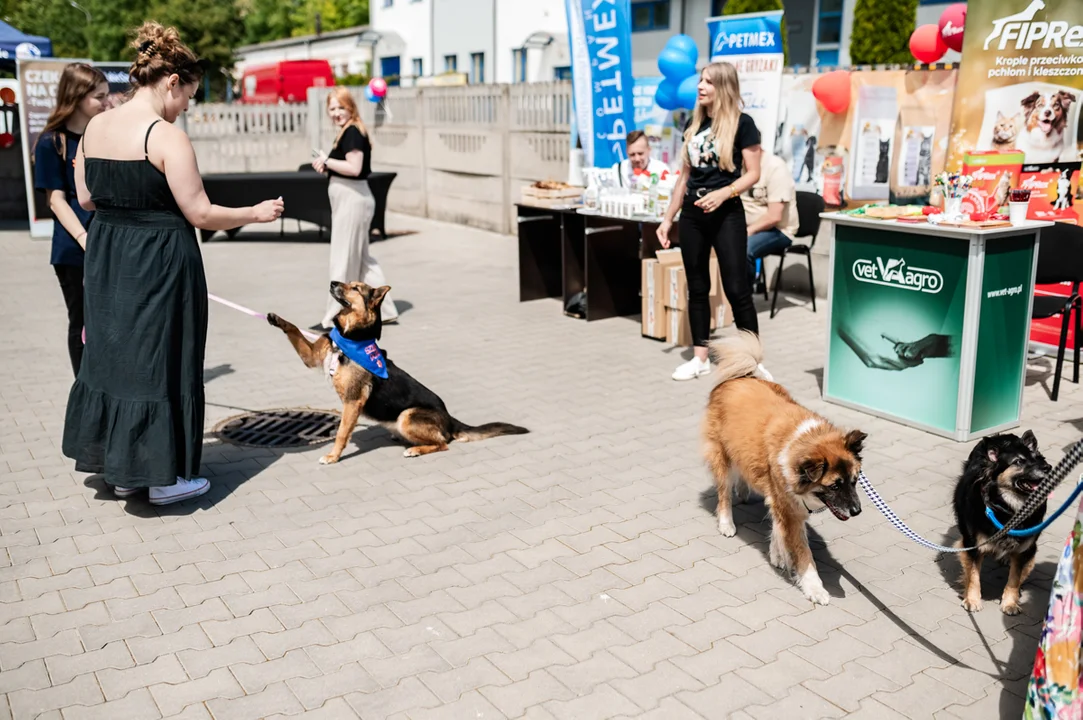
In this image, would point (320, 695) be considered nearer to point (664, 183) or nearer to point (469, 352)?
point (469, 352)

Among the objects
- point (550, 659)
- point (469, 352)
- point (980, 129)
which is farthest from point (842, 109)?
point (550, 659)

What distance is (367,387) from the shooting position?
5.71m

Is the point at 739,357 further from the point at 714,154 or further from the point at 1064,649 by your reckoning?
the point at 714,154

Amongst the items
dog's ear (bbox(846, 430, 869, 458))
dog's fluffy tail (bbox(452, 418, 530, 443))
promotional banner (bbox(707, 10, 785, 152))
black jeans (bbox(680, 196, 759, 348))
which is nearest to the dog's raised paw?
dog's ear (bbox(846, 430, 869, 458))

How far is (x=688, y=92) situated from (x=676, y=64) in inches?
14.1

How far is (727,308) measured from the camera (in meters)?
9.03

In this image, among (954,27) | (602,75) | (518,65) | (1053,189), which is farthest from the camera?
(518,65)

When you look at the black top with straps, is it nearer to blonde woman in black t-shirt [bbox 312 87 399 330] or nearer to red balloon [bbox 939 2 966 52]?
blonde woman in black t-shirt [bbox 312 87 399 330]

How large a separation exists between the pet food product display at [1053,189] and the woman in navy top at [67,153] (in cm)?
668

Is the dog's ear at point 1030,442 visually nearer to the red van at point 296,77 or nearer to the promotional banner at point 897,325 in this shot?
the promotional banner at point 897,325

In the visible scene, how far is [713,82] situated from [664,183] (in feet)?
7.31

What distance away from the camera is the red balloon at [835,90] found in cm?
945

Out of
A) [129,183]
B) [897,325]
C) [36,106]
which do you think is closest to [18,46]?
[36,106]

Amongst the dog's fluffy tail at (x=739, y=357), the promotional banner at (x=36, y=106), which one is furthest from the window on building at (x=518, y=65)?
the dog's fluffy tail at (x=739, y=357)
